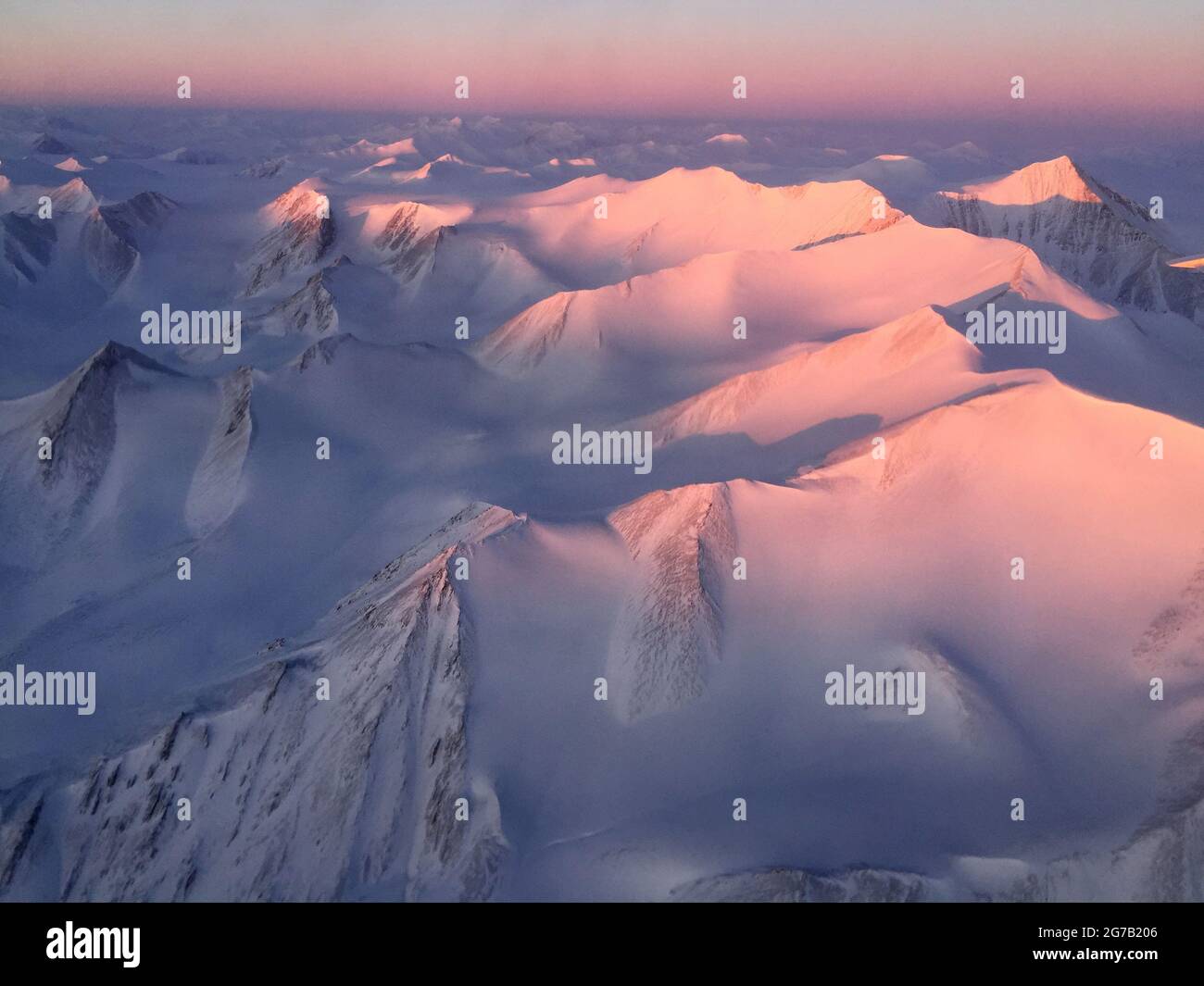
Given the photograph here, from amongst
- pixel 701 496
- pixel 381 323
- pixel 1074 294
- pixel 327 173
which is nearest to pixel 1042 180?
pixel 1074 294

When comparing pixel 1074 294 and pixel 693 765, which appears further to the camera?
pixel 1074 294

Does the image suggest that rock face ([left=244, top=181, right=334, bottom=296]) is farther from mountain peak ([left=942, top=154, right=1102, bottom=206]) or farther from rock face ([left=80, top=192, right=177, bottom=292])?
mountain peak ([left=942, top=154, right=1102, bottom=206])

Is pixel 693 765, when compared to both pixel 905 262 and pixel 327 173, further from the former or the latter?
pixel 327 173

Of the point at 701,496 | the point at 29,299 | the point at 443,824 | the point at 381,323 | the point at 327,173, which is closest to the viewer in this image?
the point at 443,824

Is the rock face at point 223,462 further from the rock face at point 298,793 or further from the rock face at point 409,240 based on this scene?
the rock face at point 409,240

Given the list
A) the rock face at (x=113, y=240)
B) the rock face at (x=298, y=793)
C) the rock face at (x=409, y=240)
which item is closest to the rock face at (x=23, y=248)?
the rock face at (x=113, y=240)

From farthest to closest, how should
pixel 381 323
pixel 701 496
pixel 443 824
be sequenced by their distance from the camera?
1. pixel 381 323
2. pixel 701 496
3. pixel 443 824

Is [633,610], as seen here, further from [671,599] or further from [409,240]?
[409,240]

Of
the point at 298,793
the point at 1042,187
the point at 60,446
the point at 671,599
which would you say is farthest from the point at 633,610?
the point at 1042,187
